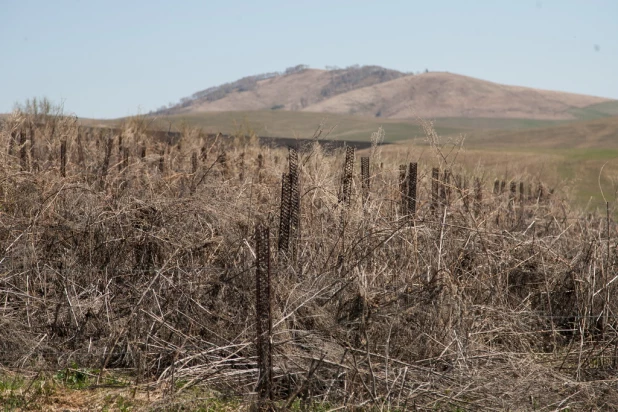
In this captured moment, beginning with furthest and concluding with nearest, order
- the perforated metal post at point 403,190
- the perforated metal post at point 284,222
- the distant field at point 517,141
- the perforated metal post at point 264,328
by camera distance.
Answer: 1. the distant field at point 517,141
2. the perforated metal post at point 403,190
3. the perforated metal post at point 284,222
4. the perforated metal post at point 264,328

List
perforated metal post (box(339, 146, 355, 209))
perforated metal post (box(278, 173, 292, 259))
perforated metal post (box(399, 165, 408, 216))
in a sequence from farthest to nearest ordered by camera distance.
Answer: perforated metal post (box(399, 165, 408, 216))
perforated metal post (box(339, 146, 355, 209))
perforated metal post (box(278, 173, 292, 259))

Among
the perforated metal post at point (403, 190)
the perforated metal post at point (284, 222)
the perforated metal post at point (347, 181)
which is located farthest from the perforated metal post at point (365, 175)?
the perforated metal post at point (284, 222)

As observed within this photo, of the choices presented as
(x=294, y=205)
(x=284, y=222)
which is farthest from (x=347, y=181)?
(x=284, y=222)

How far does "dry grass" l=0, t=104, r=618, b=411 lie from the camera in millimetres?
5965

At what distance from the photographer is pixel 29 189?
9602mm

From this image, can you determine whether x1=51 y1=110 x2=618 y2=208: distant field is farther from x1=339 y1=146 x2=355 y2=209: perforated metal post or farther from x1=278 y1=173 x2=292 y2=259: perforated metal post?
x1=278 y1=173 x2=292 y2=259: perforated metal post

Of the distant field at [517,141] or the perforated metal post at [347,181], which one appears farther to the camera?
the distant field at [517,141]

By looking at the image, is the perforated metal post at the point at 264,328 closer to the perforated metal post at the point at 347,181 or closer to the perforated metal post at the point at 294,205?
the perforated metal post at the point at 294,205

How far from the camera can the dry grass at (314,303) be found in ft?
19.6

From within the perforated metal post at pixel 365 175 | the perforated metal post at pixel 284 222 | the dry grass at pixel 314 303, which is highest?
the perforated metal post at pixel 365 175

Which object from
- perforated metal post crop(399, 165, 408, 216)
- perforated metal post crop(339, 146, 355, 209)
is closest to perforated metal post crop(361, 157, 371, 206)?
perforated metal post crop(339, 146, 355, 209)

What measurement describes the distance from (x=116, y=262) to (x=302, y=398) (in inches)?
120

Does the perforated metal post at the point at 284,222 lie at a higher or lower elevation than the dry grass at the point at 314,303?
higher

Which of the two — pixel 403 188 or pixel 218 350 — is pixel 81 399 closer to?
pixel 218 350
